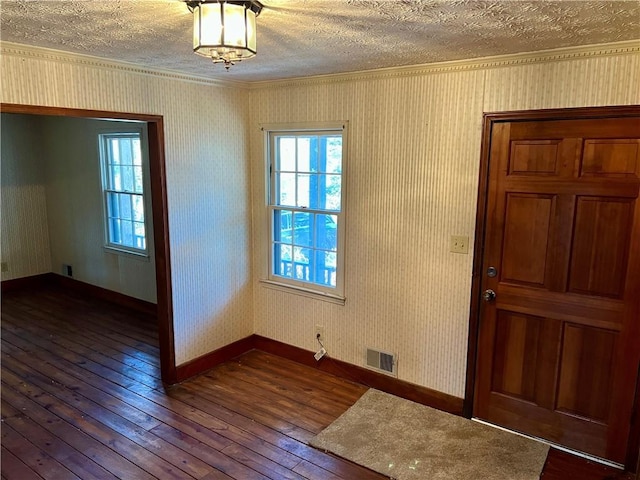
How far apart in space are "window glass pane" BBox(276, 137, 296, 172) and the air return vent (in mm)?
1585

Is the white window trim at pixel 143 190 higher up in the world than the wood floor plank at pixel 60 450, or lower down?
higher up

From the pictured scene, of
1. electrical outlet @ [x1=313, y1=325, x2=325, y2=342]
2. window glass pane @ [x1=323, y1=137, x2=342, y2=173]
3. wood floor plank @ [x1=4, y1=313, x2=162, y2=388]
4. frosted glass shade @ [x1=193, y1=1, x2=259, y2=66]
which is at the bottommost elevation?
wood floor plank @ [x1=4, y1=313, x2=162, y2=388]

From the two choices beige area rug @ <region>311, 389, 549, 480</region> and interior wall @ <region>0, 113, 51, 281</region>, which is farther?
interior wall @ <region>0, 113, 51, 281</region>

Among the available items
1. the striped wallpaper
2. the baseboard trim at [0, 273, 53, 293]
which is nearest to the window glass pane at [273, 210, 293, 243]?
the striped wallpaper

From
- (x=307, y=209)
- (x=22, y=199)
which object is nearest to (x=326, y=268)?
(x=307, y=209)

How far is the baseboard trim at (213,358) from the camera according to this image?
12.1 feet

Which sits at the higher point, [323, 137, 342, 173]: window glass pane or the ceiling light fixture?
the ceiling light fixture

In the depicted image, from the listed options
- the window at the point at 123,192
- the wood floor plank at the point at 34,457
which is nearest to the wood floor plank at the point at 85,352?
the wood floor plank at the point at 34,457

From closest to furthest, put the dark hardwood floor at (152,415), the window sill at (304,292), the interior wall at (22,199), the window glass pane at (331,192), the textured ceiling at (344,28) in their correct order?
the textured ceiling at (344,28) < the dark hardwood floor at (152,415) < the window glass pane at (331,192) < the window sill at (304,292) < the interior wall at (22,199)

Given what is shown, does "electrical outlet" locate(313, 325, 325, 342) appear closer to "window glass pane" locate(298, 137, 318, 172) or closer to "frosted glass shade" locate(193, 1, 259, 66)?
"window glass pane" locate(298, 137, 318, 172)

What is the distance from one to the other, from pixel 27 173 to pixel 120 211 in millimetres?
1654

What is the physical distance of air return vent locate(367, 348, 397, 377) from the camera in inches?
137

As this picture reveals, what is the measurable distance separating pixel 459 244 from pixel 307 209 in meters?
1.26

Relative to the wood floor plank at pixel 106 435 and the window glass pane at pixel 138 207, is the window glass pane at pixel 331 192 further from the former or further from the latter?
the window glass pane at pixel 138 207
